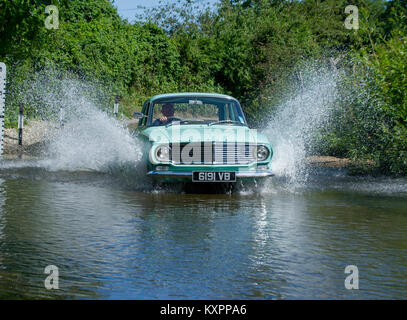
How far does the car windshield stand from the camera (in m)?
12.9

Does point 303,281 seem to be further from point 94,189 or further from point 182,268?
point 94,189

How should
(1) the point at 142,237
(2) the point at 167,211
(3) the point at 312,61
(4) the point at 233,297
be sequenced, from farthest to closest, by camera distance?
1. (3) the point at 312,61
2. (2) the point at 167,211
3. (1) the point at 142,237
4. (4) the point at 233,297

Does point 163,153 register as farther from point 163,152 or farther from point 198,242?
point 198,242

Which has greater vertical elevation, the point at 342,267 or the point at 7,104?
the point at 7,104

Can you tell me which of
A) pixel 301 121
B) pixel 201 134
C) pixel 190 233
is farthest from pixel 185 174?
pixel 301 121

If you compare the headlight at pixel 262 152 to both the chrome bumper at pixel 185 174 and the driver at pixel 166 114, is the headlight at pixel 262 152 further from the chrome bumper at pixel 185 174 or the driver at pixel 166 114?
the driver at pixel 166 114

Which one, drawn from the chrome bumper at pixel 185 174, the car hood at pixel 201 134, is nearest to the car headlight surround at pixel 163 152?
the car hood at pixel 201 134

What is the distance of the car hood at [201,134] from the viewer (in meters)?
11.3

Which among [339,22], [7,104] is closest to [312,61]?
[7,104]

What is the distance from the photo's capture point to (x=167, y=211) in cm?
934

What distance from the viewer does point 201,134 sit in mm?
11477

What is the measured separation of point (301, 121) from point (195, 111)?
640 cm
